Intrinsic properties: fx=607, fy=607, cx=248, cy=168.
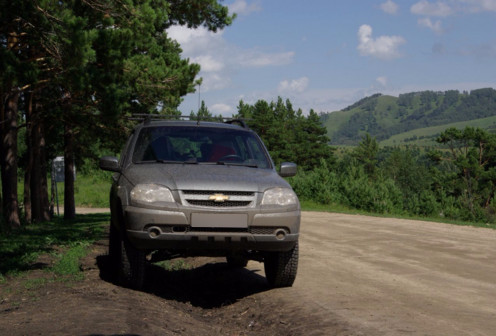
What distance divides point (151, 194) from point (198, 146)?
58.7 inches

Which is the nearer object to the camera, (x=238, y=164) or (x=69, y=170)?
(x=238, y=164)

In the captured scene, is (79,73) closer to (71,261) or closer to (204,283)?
(71,261)

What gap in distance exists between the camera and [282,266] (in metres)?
7.73

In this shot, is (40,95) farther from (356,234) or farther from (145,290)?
(145,290)

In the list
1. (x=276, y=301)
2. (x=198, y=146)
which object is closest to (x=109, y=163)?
(x=198, y=146)

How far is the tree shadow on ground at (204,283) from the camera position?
8.20 metres

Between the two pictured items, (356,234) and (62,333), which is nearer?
(62,333)

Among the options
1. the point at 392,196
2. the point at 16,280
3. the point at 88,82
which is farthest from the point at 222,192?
the point at 392,196

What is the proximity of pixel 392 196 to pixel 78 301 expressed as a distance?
3337cm


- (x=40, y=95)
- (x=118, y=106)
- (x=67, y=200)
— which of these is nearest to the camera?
(x=118, y=106)

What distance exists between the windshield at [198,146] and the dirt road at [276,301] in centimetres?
173

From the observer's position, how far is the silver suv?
6605 millimetres

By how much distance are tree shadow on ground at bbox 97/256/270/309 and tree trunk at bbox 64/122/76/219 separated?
1456cm

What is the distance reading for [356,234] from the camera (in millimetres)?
17609
